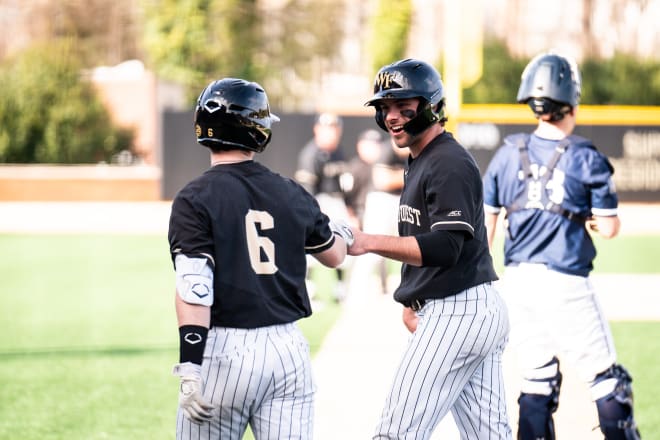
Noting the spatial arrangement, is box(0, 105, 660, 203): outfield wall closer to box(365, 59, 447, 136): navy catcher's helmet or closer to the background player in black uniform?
the background player in black uniform

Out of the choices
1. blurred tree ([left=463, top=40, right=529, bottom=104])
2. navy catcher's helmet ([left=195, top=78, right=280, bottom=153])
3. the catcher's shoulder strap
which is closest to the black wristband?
navy catcher's helmet ([left=195, top=78, right=280, bottom=153])

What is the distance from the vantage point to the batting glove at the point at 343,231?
4.11 meters

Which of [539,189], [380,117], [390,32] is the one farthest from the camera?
[390,32]

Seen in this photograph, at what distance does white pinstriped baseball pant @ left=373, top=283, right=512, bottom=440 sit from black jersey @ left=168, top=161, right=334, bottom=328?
75 cm

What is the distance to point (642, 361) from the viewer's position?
8391 millimetres

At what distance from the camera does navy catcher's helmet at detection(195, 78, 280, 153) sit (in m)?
3.82

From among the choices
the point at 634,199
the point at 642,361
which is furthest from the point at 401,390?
the point at 634,199

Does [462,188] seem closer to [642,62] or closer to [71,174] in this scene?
[71,174]

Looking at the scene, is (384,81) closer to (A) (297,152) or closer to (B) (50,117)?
(A) (297,152)

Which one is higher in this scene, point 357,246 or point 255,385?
point 357,246

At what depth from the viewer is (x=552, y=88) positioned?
18.4 ft

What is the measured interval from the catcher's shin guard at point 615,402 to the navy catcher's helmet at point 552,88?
148cm

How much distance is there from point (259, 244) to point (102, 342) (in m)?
6.19

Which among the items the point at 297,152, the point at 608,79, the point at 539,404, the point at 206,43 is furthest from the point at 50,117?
the point at 539,404
